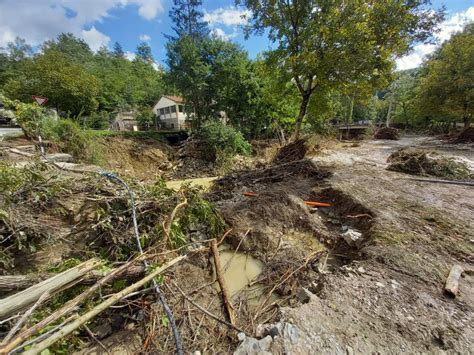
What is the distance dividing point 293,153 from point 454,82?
13466 mm

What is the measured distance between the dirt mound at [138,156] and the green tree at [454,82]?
721 inches

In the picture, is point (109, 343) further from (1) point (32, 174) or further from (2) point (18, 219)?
(1) point (32, 174)

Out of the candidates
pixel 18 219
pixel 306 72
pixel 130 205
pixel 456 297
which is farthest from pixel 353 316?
pixel 306 72

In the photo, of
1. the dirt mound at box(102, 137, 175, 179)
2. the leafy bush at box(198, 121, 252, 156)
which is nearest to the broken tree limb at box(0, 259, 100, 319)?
the dirt mound at box(102, 137, 175, 179)

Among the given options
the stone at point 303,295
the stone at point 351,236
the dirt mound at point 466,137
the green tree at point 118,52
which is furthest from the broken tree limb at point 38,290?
the green tree at point 118,52

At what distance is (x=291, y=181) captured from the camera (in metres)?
5.81

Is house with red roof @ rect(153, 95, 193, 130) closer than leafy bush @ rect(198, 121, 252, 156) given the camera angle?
No

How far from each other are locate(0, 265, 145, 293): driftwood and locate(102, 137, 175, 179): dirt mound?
297 inches

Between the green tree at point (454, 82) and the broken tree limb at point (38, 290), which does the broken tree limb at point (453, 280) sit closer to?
the broken tree limb at point (38, 290)

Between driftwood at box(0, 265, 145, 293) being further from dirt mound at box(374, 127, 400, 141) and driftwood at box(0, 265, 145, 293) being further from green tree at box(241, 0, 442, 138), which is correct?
dirt mound at box(374, 127, 400, 141)

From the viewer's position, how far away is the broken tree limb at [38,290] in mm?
1488

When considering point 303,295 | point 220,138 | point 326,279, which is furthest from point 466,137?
point 303,295

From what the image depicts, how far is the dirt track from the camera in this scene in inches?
63.7

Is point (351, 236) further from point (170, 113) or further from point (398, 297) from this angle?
point (170, 113)
